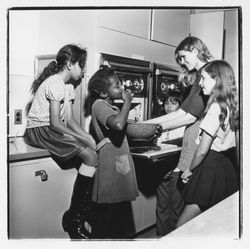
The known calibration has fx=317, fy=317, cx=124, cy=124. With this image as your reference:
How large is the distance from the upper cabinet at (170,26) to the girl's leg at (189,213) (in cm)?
100

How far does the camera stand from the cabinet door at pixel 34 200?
60.4 inches

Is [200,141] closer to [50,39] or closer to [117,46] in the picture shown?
[117,46]

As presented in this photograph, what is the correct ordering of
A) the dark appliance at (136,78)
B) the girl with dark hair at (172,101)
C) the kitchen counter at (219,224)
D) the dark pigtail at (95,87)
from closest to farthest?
the kitchen counter at (219,224) < the dark pigtail at (95,87) < the dark appliance at (136,78) < the girl with dark hair at (172,101)

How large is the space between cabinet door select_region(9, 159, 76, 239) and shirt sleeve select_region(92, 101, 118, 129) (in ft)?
1.10

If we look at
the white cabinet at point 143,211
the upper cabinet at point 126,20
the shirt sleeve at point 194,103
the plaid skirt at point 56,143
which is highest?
the upper cabinet at point 126,20

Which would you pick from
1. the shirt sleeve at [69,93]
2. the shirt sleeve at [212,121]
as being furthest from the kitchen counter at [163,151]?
the shirt sleeve at [69,93]

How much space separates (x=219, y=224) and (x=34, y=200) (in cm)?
92

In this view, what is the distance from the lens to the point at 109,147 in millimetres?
1763

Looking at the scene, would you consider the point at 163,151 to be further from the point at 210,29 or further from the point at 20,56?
the point at 20,56

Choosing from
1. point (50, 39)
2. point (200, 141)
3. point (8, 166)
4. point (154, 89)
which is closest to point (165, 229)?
point (200, 141)

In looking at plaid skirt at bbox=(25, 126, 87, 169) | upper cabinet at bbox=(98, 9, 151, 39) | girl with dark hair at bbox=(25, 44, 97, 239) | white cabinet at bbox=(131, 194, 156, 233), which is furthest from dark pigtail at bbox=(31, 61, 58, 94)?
white cabinet at bbox=(131, 194, 156, 233)

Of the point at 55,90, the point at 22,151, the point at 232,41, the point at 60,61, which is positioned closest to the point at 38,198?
the point at 22,151

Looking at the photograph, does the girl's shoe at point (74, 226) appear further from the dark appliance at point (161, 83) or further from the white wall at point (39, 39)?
the dark appliance at point (161, 83)

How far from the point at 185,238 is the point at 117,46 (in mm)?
1137
